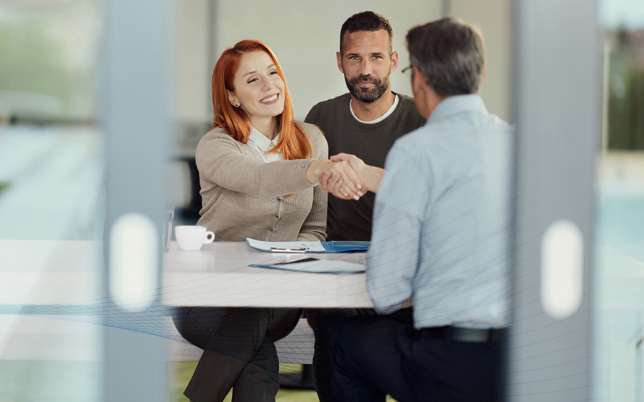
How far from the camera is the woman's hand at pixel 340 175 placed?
3.89 feet

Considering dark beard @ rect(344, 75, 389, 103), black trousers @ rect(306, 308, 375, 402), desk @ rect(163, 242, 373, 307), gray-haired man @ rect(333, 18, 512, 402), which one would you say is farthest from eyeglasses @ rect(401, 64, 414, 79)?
dark beard @ rect(344, 75, 389, 103)

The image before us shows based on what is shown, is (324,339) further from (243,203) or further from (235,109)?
(235,109)

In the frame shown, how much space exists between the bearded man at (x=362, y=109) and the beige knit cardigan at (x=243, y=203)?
0.14 m

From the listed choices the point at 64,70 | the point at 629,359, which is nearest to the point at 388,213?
the point at 629,359

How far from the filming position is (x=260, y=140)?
1.60 metres

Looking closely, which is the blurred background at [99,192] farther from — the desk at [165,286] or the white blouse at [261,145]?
the white blouse at [261,145]

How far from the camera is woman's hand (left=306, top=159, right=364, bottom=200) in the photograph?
3.89 ft

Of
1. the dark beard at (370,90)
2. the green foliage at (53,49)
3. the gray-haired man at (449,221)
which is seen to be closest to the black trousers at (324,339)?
the gray-haired man at (449,221)

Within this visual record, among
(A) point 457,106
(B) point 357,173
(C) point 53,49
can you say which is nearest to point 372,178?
(B) point 357,173

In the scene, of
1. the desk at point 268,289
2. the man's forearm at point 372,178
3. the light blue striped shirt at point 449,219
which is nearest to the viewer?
the light blue striped shirt at point 449,219

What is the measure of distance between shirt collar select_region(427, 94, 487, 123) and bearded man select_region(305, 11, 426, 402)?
0.79m

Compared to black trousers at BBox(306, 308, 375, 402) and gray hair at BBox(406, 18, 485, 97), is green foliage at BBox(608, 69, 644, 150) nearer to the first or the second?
gray hair at BBox(406, 18, 485, 97)

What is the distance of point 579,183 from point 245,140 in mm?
975

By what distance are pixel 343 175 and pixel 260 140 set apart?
1.61 feet
